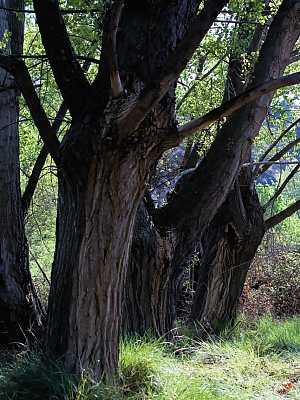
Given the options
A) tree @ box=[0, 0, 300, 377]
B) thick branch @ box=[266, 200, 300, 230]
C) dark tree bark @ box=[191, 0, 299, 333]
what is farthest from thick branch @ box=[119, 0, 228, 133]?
thick branch @ box=[266, 200, 300, 230]

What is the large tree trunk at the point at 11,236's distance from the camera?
659 cm

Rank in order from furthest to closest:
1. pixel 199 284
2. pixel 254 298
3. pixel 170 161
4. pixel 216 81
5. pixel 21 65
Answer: pixel 254 298
pixel 170 161
pixel 216 81
pixel 199 284
pixel 21 65

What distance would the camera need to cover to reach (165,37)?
4.14m

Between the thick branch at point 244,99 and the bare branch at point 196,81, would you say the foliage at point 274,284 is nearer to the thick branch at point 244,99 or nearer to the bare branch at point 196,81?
the bare branch at point 196,81

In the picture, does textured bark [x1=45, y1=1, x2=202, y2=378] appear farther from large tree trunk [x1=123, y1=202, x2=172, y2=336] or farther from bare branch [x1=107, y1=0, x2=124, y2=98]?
large tree trunk [x1=123, y1=202, x2=172, y2=336]

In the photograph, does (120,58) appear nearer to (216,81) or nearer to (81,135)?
(81,135)

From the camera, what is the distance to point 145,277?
5539 millimetres

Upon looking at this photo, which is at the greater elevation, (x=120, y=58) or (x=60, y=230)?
(x=120, y=58)

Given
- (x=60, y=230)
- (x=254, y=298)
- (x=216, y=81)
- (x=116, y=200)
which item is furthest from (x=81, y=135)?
(x=254, y=298)

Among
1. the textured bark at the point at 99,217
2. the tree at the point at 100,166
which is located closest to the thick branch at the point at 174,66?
the tree at the point at 100,166

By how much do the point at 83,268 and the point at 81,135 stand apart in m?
0.88

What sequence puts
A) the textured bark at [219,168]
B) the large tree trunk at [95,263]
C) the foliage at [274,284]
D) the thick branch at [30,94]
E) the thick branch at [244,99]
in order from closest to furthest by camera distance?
1. the thick branch at [244,99]
2. the large tree trunk at [95,263]
3. the thick branch at [30,94]
4. the textured bark at [219,168]
5. the foliage at [274,284]

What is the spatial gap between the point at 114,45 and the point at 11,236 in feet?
12.2

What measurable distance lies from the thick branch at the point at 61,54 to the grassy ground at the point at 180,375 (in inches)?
70.6
